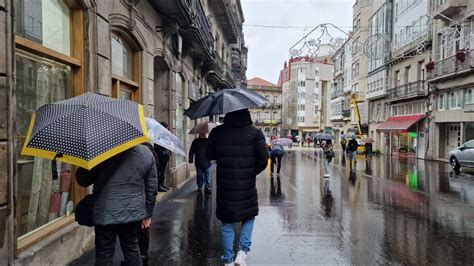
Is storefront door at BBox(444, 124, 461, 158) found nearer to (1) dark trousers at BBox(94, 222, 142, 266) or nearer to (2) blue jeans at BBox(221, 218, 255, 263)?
(2) blue jeans at BBox(221, 218, 255, 263)

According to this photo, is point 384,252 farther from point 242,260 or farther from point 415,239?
point 242,260

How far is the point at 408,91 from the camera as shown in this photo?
33625mm

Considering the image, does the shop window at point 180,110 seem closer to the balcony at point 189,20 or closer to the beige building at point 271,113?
the balcony at point 189,20

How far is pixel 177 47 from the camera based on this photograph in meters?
11.5

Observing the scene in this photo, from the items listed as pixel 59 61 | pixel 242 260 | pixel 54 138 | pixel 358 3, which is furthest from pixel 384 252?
pixel 358 3

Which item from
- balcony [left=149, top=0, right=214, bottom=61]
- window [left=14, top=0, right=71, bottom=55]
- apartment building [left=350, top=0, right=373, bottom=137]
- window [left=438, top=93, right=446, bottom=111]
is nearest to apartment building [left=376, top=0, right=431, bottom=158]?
window [left=438, top=93, right=446, bottom=111]

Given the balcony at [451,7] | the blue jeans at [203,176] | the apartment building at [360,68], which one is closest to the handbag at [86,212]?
the blue jeans at [203,176]

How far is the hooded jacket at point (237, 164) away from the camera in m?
4.38

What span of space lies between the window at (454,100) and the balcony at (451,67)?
1.26 m

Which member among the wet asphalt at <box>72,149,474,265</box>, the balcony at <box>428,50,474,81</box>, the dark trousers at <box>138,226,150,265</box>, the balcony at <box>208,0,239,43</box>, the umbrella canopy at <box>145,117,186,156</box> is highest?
the balcony at <box>208,0,239,43</box>

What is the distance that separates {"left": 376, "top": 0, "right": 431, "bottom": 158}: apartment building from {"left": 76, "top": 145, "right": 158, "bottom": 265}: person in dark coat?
95.0 feet

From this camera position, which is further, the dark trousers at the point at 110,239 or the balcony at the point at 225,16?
the balcony at the point at 225,16

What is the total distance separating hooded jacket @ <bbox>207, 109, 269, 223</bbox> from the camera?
14.4ft

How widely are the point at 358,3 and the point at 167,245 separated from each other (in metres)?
46.8
